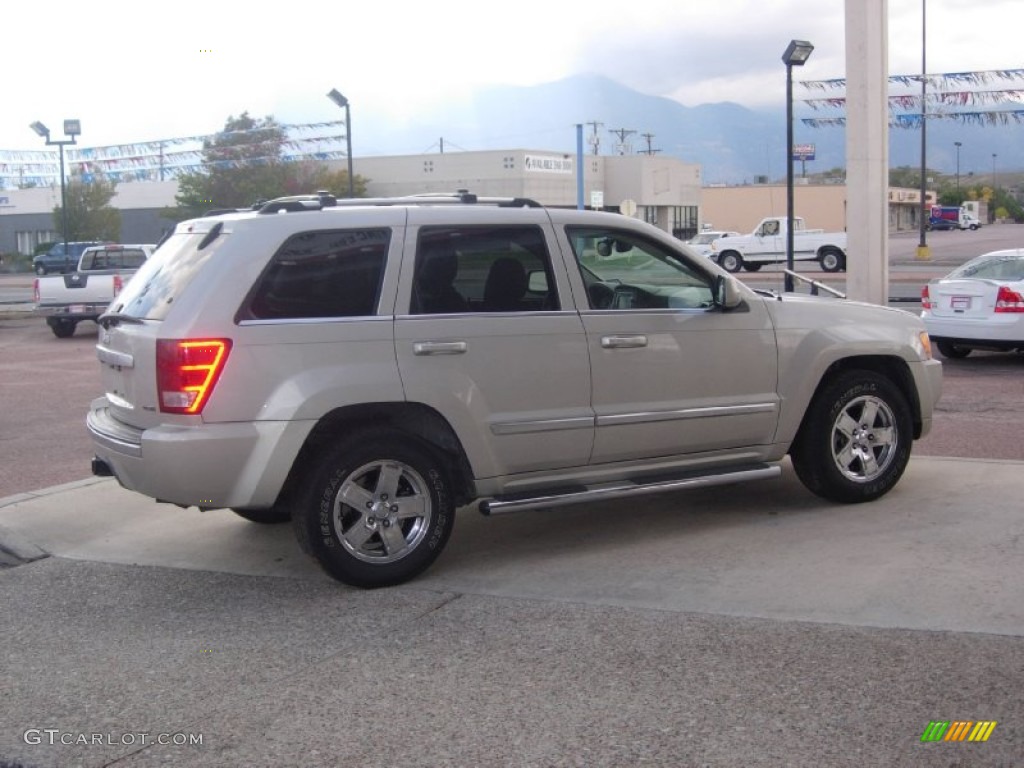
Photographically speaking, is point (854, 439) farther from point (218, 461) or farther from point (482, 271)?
point (218, 461)

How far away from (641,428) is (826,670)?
2.18m

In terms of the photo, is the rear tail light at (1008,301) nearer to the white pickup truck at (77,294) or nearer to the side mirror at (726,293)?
the side mirror at (726,293)

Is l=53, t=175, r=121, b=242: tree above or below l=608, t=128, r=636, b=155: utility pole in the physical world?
below

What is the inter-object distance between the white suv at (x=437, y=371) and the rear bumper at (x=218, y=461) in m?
0.01

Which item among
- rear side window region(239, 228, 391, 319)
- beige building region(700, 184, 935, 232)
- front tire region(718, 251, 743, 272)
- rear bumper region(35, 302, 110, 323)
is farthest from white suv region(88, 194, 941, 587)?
beige building region(700, 184, 935, 232)

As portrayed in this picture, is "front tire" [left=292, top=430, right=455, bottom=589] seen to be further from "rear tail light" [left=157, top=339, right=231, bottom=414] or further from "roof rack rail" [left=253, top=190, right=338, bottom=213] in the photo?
"roof rack rail" [left=253, top=190, right=338, bottom=213]

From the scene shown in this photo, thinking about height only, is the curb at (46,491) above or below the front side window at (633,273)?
below

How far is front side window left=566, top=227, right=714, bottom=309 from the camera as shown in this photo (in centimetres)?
684

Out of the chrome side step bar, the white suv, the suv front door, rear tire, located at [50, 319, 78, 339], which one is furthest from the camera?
rear tire, located at [50, 319, 78, 339]

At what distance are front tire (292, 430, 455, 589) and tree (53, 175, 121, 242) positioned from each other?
63.6 m

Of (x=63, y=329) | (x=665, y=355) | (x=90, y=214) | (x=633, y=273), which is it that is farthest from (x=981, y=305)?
(x=90, y=214)

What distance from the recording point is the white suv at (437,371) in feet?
19.3

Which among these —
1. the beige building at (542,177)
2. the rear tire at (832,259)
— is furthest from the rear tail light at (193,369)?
the beige building at (542,177)

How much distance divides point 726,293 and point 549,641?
101 inches
